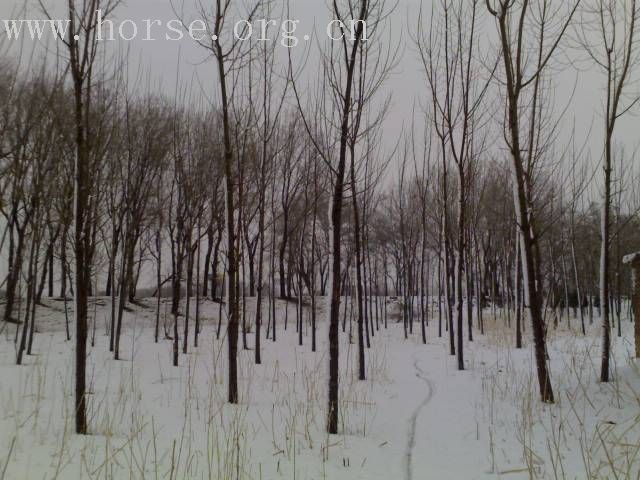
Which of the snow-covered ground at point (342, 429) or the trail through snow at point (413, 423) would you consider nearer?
the snow-covered ground at point (342, 429)

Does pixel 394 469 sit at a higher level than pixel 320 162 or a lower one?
lower

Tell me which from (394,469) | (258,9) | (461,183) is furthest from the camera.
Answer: (461,183)

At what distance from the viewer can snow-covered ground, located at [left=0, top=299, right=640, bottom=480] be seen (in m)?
2.91

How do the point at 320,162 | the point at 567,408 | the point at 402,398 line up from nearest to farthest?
the point at 567,408, the point at 402,398, the point at 320,162

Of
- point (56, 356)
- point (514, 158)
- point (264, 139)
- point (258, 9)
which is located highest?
point (258, 9)

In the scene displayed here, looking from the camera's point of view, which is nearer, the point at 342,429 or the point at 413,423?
the point at 342,429

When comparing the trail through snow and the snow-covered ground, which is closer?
the snow-covered ground

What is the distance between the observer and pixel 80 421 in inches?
140

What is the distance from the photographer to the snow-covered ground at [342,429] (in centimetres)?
291

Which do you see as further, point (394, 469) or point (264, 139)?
point (264, 139)

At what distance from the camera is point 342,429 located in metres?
3.87

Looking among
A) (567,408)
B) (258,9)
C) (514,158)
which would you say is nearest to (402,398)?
(567,408)

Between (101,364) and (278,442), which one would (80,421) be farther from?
(101,364)

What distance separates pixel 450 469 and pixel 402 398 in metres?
2.22
